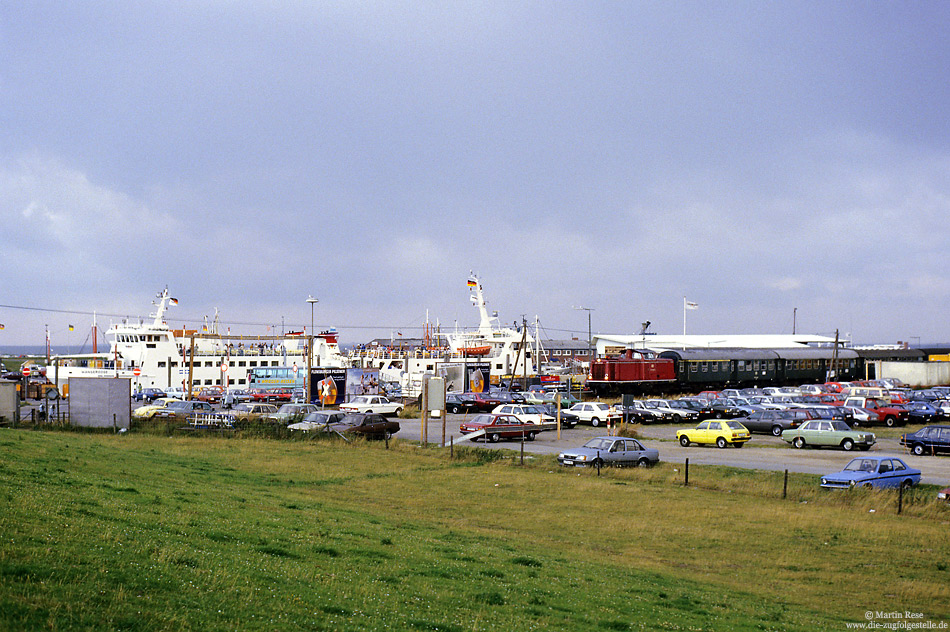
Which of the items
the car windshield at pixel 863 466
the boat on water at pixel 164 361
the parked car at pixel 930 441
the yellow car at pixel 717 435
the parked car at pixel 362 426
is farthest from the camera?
the boat on water at pixel 164 361

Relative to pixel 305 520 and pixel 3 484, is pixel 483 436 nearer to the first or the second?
pixel 305 520

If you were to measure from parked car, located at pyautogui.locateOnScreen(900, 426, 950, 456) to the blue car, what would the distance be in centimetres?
1039

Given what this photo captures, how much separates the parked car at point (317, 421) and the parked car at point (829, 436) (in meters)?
22.0

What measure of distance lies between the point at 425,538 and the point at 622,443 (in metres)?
15.3

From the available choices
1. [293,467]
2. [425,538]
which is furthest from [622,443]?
[425,538]

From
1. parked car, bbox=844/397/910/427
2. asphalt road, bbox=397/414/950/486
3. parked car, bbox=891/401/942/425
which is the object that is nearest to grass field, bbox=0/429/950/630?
asphalt road, bbox=397/414/950/486

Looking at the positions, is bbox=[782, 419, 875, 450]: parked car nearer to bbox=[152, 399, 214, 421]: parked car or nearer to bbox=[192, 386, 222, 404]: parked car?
bbox=[152, 399, 214, 421]: parked car

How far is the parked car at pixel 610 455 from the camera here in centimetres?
2839

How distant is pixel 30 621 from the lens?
6.53 metres

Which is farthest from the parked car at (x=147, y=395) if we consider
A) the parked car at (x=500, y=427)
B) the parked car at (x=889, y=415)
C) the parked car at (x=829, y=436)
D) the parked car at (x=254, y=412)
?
the parked car at (x=889, y=415)

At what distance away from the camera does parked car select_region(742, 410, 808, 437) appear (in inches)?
1704

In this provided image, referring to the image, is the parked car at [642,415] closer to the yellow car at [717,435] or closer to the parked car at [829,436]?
the yellow car at [717,435]

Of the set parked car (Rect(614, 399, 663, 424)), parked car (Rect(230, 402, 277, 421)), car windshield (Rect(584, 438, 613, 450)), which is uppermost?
car windshield (Rect(584, 438, 613, 450))

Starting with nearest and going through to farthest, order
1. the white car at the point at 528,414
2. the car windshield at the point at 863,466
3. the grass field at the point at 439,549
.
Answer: the grass field at the point at 439,549 < the car windshield at the point at 863,466 < the white car at the point at 528,414
